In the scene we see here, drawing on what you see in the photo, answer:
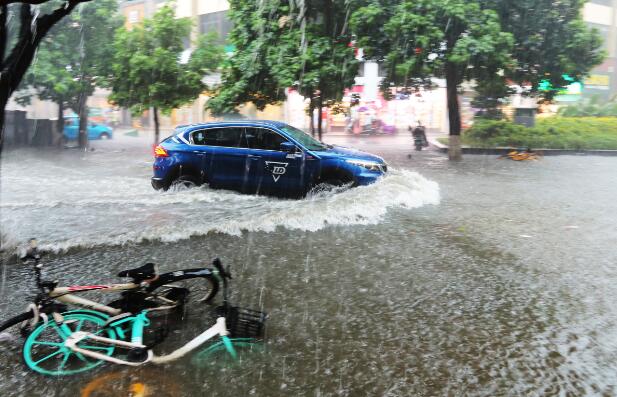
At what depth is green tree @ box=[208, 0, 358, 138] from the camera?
1512 centimetres

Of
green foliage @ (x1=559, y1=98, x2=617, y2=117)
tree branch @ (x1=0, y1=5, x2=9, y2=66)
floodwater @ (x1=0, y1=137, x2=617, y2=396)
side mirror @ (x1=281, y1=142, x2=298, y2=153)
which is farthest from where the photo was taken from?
green foliage @ (x1=559, y1=98, x2=617, y2=117)

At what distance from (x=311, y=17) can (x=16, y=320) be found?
555 inches

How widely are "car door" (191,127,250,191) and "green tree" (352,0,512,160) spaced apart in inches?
270

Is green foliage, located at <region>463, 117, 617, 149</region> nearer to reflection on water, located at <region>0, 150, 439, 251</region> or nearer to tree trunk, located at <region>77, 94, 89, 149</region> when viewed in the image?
reflection on water, located at <region>0, 150, 439, 251</region>

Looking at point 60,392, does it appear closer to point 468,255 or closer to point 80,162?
point 468,255

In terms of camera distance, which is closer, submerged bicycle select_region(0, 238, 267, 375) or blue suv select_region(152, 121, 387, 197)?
submerged bicycle select_region(0, 238, 267, 375)

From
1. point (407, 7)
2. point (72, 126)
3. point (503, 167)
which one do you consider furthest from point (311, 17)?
point (72, 126)

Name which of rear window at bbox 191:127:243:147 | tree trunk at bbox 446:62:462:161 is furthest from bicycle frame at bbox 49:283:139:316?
tree trunk at bbox 446:62:462:161

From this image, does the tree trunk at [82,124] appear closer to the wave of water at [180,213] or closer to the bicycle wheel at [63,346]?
the wave of water at [180,213]

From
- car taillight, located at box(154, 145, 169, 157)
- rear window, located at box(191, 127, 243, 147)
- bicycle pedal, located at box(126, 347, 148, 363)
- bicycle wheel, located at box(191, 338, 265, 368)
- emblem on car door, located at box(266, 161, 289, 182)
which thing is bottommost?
bicycle wheel, located at box(191, 338, 265, 368)

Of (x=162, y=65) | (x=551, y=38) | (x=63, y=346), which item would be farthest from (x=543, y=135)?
(x=63, y=346)

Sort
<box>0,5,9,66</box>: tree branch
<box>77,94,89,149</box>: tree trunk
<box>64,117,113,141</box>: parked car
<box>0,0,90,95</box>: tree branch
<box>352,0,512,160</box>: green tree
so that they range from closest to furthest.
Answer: <box>0,5,9,66</box>: tree branch, <box>0,0,90,95</box>: tree branch, <box>352,0,512,160</box>: green tree, <box>77,94,89,149</box>: tree trunk, <box>64,117,113,141</box>: parked car

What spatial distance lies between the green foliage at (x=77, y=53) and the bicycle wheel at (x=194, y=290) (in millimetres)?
17506

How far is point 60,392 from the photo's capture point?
3.40 metres
